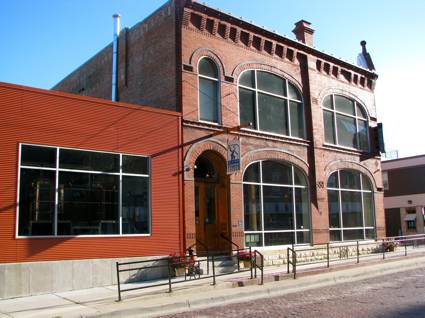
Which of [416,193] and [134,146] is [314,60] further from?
[416,193]

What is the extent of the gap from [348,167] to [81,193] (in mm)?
14689

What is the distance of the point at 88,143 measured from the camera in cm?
1507

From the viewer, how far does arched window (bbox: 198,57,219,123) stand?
60.7 ft

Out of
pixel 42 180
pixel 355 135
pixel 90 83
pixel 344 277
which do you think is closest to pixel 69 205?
pixel 42 180

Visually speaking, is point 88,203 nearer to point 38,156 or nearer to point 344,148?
point 38,156

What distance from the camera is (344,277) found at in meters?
16.3

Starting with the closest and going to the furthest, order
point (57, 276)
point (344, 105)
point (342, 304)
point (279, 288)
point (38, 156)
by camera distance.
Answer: point (342, 304) → point (57, 276) → point (279, 288) → point (38, 156) → point (344, 105)

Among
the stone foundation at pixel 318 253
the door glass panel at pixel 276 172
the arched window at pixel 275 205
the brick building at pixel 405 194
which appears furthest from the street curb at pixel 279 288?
the brick building at pixel 405 194

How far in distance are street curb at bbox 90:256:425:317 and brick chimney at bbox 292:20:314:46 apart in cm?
1143

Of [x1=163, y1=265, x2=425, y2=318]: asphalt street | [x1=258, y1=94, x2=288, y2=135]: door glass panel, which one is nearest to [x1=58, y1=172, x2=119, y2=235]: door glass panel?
[x1=163, y1=265, x2=425, y2=318]: asphalt street

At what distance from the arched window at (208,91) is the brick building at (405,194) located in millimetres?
27030

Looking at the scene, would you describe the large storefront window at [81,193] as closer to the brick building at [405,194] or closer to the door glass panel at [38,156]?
the door glass panel at [38,156]

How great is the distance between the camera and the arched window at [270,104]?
20.1 m

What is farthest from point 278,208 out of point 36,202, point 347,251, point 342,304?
point 36,202
